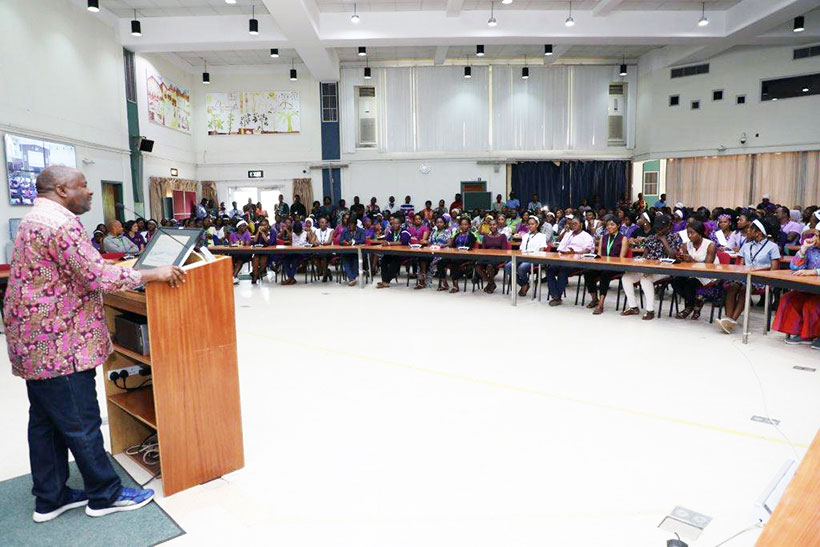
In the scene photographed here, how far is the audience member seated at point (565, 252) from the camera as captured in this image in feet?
23.3

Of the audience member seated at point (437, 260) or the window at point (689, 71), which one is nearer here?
the audience member seated at point (437, 260)

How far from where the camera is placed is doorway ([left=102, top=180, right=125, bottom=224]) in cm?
1064

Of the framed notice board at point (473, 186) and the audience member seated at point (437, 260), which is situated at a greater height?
the framed notice board at point (473, 186)

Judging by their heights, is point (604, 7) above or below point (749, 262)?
above

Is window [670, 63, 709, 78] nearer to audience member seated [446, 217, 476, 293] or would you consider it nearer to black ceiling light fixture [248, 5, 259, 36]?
audience member seated [446, 217, 476, 293]

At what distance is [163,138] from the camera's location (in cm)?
1311

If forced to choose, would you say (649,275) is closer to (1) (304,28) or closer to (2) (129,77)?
(1) (304,28)

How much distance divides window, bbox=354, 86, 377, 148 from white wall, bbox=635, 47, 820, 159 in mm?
7627

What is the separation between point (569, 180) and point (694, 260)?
32.2 feet

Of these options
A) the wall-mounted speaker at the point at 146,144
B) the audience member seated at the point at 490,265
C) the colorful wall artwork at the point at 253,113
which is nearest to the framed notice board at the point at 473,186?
the colorful wall artwork at the point at 253,113

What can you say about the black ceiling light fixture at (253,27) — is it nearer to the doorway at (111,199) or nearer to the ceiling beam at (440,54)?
the doorway at (111,199)

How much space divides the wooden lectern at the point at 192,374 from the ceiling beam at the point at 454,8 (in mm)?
Answer: 8326

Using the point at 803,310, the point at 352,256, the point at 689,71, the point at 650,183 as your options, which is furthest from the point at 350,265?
the point at 689,71

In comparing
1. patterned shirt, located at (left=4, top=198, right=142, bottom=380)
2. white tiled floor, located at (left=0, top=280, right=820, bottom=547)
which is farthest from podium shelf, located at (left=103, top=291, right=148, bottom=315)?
white tiled floor, located at (left=0, top=280, right=820, bottom=547)
